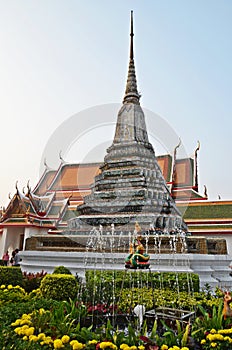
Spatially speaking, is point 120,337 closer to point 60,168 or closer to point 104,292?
point 104,292

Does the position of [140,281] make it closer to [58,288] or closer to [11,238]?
[58,288]

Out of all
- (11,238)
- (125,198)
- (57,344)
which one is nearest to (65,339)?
(57,344)

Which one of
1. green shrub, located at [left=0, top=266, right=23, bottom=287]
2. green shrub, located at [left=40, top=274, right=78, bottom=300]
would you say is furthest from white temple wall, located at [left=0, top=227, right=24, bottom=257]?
green shrub, located at [left=40, top=274, right=78, bottom=300]

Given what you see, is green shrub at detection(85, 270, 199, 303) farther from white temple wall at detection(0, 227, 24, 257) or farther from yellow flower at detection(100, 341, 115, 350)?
white temple wall at detection(0, 227, 24, 257)

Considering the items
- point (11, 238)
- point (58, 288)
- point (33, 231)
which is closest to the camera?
Result: point (58, 288)

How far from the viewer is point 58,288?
18.4 feet

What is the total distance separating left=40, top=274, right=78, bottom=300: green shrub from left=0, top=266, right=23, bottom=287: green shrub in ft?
4.99

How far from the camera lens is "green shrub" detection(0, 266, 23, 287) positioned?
693 centimetres

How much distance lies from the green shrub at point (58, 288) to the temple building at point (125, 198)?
401 cm

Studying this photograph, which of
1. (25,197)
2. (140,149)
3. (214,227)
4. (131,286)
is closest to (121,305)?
(131,286)

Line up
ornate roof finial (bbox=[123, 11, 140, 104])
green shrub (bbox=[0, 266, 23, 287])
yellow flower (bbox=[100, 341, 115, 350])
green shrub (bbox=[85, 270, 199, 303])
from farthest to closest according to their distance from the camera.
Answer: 1. ornate roof finial (bbox=[123, 11, 140, 104])
2. green shrub (bbox=[0, 266, 23, 287])
3. green shrub (bbox=[85, 270, 199, 303])
4. yellow flower (bbox=[100, 341, 115, 350])

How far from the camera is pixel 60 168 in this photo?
73.0 feet

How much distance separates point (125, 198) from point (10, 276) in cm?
545

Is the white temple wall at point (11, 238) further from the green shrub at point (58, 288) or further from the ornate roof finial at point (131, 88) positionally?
the green shrub at point (58, 288)
